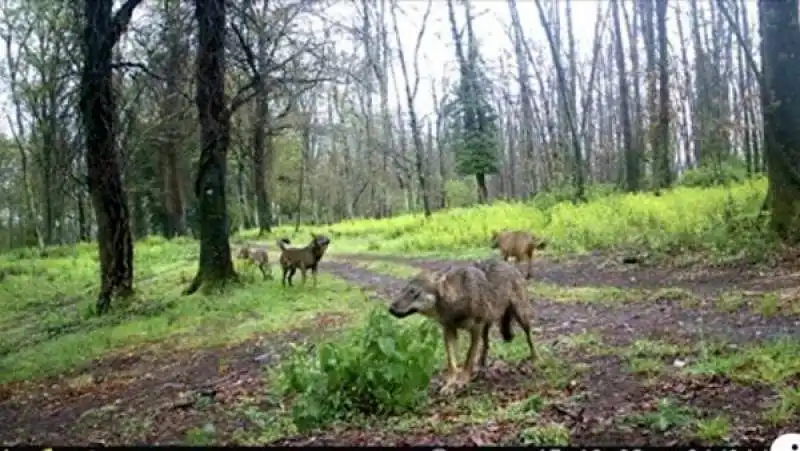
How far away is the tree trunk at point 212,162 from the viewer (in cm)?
1502

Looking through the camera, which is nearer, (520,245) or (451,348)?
(451,348)

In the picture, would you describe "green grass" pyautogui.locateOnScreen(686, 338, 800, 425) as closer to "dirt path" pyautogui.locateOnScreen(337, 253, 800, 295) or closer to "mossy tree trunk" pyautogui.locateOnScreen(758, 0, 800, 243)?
"dirt path" pyautogui.locateOnScreen(337, 253, 800, 295)

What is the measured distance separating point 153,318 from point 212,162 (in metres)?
3.36

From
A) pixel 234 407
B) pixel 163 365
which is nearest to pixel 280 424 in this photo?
pixel 234 407

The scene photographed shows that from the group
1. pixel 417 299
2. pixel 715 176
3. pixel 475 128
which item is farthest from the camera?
pixel 475 128

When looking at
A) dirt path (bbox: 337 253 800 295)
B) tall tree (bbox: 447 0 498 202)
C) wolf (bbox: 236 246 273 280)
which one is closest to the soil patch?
dirt path (bbox: 337 253 800 295)

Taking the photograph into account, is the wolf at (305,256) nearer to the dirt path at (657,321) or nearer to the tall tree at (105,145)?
the tall tree at (105,145)

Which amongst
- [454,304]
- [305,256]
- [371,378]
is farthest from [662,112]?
[371,378]

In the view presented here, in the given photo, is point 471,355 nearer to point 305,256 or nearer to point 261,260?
point 305,256

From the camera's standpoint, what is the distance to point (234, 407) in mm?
7012

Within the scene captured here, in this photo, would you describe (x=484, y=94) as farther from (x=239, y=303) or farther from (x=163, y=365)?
(x=163, y=365)

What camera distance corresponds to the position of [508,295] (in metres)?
6.60

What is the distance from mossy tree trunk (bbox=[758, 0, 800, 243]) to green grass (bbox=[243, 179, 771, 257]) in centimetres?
55

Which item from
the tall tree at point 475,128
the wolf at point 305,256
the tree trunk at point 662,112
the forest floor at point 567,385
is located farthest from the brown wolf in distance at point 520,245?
the tall tree at point 475,128
